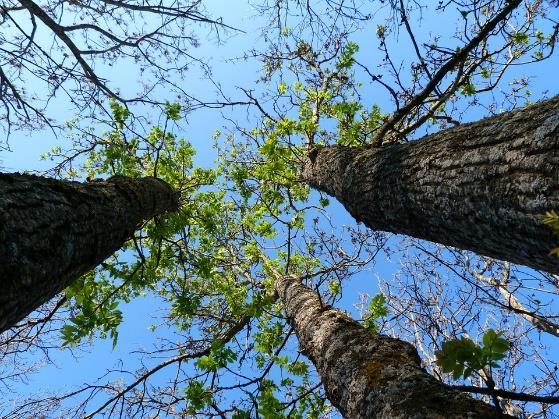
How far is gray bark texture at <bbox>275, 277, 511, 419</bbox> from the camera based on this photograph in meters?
1.69

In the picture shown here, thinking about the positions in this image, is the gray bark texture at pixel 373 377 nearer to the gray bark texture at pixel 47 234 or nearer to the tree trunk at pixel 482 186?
the tree trunk at pixel 482 186

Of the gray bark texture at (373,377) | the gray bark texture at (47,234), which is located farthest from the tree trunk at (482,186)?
the gray bark texture at (47,234)

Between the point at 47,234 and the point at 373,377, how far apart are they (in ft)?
6.21

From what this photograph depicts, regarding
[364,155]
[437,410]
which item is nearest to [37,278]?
[437,410]

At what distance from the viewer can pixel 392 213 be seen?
289cm

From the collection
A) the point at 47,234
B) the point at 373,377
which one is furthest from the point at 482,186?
the point at 47,234

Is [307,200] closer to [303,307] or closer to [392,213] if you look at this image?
[303,307]

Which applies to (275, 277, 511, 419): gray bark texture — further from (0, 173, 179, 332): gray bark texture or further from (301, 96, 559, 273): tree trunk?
(0, 173, 179, 332): gray bark texture

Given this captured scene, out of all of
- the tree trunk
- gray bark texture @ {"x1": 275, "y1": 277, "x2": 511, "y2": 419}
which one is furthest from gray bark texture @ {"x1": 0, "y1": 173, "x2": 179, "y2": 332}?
the tree trunk

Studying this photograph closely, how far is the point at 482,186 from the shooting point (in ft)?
6.12

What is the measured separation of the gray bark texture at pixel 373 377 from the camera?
5.54ft

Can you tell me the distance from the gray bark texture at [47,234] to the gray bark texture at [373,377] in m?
1.75

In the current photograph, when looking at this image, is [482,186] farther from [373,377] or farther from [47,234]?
[47,234]

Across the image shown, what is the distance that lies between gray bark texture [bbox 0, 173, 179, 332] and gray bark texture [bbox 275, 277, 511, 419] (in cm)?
175
